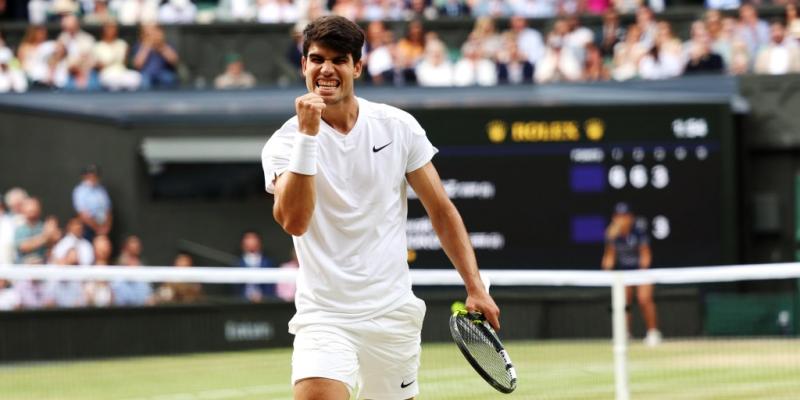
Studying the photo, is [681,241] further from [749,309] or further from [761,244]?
[749,309]

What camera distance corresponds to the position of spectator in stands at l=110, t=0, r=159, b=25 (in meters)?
19.9

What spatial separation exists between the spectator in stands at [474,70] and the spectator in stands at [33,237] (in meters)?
5.08

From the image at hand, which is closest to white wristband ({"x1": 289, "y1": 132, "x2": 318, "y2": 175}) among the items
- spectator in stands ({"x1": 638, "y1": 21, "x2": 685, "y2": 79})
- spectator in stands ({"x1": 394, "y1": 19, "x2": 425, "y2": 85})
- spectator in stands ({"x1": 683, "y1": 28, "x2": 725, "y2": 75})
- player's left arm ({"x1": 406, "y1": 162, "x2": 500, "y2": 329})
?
player's left arm ({"x1": 406, "y1": 162, "x2": 500, "y2": 329})

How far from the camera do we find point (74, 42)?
19016mm

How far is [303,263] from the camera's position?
5.74 m

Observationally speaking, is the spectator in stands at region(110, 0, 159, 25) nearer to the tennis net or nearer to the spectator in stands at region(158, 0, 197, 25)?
the spectator in stands at region(158, 0, 197, 25)

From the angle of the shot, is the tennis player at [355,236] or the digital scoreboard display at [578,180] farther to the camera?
the digital scoreboard display at [578,180]

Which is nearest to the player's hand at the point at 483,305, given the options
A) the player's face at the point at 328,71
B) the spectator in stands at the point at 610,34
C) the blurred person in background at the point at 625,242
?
the player's face at the point at 328,71

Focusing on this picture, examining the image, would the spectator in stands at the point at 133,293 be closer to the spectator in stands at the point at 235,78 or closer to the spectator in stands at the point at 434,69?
the spectator in stands at the point at 235,78

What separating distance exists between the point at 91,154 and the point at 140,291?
→ 4.45 meters

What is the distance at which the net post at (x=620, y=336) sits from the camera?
9.50 meters

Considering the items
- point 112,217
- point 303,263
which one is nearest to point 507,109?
point 112,217

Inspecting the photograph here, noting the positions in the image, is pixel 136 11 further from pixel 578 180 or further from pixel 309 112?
pixel 309 112

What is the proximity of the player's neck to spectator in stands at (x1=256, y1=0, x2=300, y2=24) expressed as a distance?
14.2 metres
